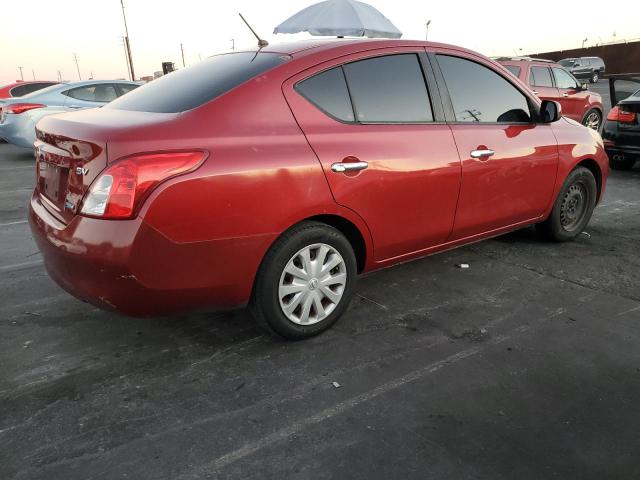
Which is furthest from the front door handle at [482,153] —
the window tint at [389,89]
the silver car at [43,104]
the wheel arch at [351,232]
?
the silver car at [43,104]

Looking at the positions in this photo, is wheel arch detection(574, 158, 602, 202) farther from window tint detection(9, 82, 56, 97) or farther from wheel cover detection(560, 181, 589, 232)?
window tint detection(9, 82, 56, 97)

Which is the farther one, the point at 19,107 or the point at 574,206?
the point at 19,107

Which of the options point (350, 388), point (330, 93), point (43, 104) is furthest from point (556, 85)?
point (350, 388)

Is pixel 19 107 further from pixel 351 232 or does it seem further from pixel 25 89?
pixel 351 232

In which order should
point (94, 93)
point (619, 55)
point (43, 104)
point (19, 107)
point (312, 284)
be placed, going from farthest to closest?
point (619, 55) < point (94, 93) < point (43, 104) < point (19, 107) < point (312, 284)

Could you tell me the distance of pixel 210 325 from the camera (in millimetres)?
3229

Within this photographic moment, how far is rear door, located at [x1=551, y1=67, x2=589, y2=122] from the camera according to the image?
1143cm

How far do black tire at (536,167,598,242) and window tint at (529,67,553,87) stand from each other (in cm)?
697

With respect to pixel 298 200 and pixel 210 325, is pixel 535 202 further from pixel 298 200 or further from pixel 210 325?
pixel 210 325

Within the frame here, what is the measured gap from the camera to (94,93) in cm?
1047

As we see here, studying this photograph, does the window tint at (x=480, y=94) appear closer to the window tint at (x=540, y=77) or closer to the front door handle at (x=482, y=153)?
the front door handle at (x=482, y=153)

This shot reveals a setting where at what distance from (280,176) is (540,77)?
1013cm

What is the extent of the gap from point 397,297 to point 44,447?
2.27 metres

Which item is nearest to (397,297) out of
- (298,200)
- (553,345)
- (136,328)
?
(553,345)
